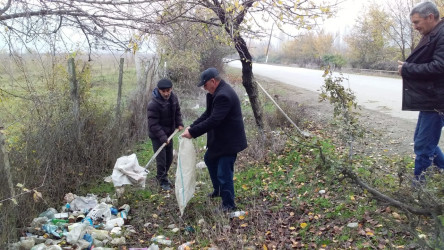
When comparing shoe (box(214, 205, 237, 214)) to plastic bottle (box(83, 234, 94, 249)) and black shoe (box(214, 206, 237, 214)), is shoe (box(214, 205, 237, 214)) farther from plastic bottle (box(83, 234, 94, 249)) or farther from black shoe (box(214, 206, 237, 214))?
plastic bottle (box(83, 234, 94, 249))

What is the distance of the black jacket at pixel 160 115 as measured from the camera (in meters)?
4.90

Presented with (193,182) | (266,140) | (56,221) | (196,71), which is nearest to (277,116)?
(266,140)

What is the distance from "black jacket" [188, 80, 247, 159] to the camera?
3746mm

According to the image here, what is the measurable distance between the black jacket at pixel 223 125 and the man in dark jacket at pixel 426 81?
1.69m

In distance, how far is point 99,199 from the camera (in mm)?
4824

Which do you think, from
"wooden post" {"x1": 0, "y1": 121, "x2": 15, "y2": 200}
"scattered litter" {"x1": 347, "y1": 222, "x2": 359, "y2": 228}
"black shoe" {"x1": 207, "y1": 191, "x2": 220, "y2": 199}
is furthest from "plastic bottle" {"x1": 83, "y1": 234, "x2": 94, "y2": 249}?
"scattered litter" {"x1": 347, "y1": 222, "x2": 359, "y2": 228}

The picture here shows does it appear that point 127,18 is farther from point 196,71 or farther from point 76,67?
point 196,71

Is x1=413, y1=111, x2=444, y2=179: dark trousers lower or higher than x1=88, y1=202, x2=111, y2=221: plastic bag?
higher

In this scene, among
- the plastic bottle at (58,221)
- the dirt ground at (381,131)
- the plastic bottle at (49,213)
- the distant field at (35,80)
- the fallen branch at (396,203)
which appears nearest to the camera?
the fallen branch at (396,203)

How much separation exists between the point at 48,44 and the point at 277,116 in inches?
186

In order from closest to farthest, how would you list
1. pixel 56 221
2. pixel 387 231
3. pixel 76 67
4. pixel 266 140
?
pixel 387 231, pixel 56 221, pixel 76 67, pixel 266 140

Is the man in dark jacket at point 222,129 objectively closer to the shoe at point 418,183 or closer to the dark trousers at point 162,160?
the dark trousers at point 162,160

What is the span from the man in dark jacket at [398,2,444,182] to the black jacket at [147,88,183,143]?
3.00 metres

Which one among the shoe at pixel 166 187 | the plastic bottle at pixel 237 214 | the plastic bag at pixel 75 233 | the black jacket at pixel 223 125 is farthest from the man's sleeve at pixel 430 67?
the plastic bag at pixel 75 233
